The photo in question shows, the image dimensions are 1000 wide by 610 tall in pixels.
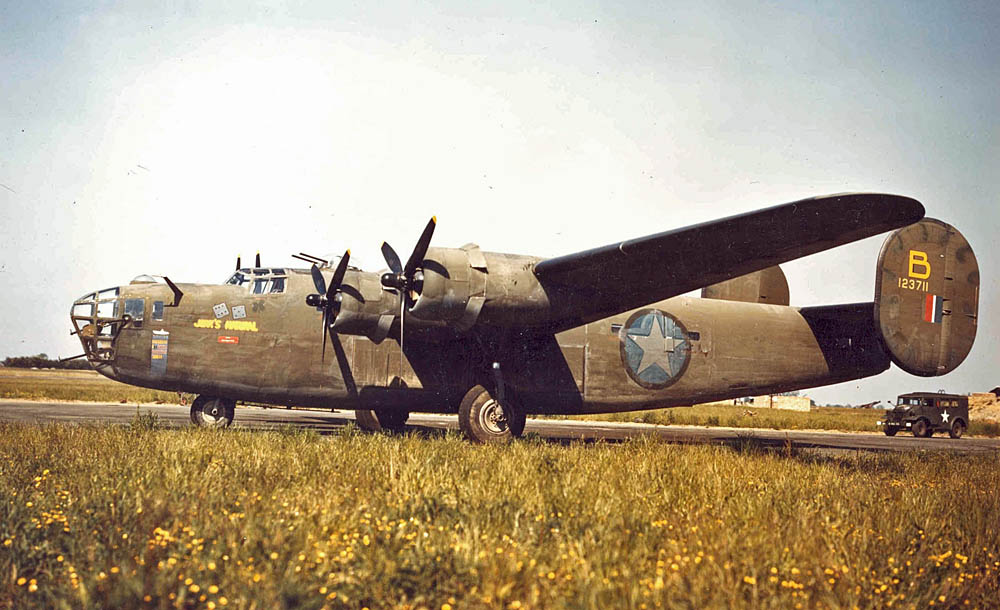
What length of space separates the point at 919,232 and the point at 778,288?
4085 mm

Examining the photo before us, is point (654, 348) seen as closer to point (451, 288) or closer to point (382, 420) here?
point (451, 288)

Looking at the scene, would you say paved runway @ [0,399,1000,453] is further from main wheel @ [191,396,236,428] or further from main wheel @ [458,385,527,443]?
main wheel @ [458,385,527,443]

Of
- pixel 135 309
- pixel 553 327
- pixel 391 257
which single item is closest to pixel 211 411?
pixel 135 309

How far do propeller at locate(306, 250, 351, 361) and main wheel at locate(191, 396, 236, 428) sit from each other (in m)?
2.51

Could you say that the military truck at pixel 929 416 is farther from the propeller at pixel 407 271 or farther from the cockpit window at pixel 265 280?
the cockpit window at pixel 265 280

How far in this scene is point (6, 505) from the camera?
16.4 ft

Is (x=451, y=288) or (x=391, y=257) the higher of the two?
(x=391, y=257)

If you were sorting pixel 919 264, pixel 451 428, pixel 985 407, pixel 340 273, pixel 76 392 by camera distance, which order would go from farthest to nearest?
1. pixel 985 407
2. pixel 76 392
3. pixel 451 428
4. pixel 919 264
5. pixel 340 273

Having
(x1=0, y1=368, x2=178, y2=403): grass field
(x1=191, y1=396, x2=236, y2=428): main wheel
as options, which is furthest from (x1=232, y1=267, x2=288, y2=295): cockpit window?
(x1=0, y1=368, x2=178, y2=403): grass field

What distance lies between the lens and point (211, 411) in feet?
46.1

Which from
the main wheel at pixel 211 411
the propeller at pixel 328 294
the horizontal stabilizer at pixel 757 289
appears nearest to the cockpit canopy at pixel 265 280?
the propeller at pixel 328 294

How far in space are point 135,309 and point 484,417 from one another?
715 centimetres

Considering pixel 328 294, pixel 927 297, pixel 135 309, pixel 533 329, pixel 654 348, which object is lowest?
pixel 654 348

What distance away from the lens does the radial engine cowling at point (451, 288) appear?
1143 cm
